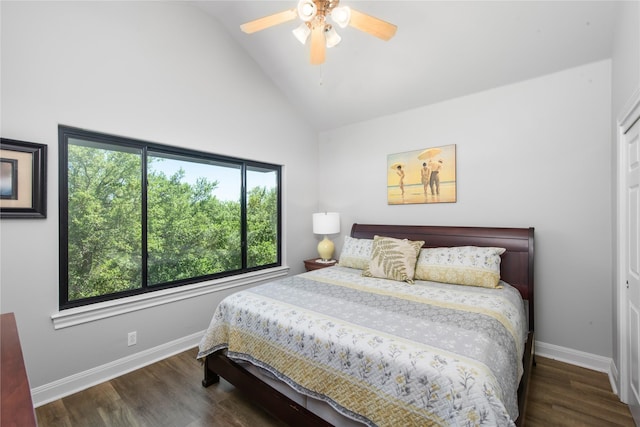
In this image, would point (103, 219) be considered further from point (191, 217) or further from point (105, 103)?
point (105, 103)

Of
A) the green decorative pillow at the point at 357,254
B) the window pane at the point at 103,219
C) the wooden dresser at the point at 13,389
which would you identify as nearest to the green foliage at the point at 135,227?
the window pane at the point at 103,219

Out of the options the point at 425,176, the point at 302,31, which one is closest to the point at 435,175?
the point at 425,176

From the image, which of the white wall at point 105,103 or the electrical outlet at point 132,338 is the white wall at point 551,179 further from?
the electrical outlet at point 132,338

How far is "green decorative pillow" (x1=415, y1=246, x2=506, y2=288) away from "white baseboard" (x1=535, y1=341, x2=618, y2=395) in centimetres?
90

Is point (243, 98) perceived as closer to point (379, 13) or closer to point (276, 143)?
point (276, 143)

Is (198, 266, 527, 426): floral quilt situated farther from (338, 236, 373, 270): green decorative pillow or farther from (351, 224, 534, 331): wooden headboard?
(338, 236, 373, 270): green decorative pillow

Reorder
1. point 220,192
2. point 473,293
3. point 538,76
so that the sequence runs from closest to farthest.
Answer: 1. point 473,293
2. point 538,76
3. point 220,192

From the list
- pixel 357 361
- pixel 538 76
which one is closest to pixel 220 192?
pixel 357 361

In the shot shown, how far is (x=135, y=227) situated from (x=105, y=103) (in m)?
1.06

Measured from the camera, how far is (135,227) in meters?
2.61

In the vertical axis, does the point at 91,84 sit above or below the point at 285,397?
above

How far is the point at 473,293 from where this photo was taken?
2240 millimetres

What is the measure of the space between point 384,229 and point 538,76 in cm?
210

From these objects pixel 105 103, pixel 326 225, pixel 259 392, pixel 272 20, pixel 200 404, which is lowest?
pixel 200 404
